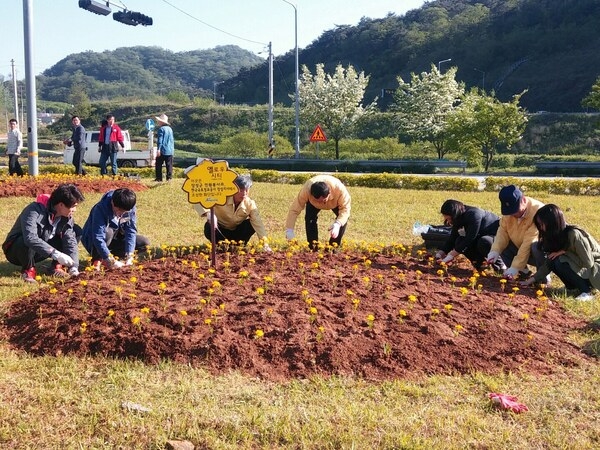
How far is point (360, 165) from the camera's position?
28000 millimetres

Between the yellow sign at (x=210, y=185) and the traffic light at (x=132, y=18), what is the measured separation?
1194cm

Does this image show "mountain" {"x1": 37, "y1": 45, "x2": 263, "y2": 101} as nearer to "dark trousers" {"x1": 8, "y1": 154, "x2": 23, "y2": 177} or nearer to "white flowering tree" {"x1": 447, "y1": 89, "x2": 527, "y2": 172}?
"white flowering tree" {"x1": 447, "y1": 89, "x2": 527, "y2": 172}

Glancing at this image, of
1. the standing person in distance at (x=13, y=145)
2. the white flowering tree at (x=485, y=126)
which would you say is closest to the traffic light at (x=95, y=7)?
the standing person in distance at (x=13, y=145)

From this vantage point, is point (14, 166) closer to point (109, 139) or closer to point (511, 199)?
point (109, 139)

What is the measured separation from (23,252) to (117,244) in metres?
0.96

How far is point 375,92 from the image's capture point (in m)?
72.9

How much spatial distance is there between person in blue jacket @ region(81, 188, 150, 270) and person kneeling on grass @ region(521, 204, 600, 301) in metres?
3.93

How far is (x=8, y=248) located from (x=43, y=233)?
494mm

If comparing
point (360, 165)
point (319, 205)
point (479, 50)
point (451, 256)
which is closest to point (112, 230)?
point (319, 205)

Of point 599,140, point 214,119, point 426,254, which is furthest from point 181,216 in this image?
point 214,119

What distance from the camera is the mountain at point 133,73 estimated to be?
5472 inches

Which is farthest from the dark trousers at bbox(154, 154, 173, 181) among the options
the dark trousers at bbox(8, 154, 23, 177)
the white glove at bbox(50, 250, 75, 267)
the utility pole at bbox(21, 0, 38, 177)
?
the white glove at bbox(50, 250, 75, 267)

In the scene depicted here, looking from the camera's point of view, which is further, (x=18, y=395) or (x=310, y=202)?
(x=310, y=202)

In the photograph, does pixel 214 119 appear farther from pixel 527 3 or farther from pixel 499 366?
pixel 499 366
